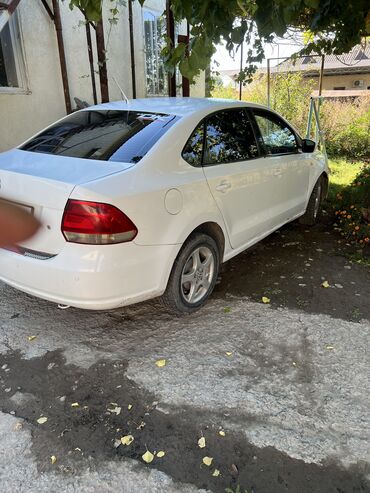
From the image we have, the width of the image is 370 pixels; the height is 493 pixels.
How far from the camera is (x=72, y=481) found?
6.43ft

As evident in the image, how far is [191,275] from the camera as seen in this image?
327 centimetres

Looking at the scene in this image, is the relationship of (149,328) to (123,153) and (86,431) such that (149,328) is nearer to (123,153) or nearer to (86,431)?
(86,431)

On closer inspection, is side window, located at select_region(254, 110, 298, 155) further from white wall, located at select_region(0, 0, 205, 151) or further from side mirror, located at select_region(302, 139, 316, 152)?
white wall, located at select_region(0, 0, 205, 151)

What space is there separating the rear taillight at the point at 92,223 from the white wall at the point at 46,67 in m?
4.75

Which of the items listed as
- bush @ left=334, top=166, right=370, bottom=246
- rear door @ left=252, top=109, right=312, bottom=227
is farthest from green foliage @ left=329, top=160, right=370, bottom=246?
rear door @ left=252, top=109, right=312, bottom=227

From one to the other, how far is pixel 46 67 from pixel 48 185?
5251mm

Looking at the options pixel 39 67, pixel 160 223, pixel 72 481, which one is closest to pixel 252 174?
pixel 160 223

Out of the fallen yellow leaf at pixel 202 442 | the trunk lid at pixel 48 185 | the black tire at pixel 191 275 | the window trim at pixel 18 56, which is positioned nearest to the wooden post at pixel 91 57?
the window trim at pixel 18 56

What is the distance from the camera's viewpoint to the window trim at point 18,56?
6.32 metres

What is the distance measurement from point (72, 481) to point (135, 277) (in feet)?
3.89

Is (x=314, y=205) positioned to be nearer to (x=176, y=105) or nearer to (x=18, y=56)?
(x=176, y=105)

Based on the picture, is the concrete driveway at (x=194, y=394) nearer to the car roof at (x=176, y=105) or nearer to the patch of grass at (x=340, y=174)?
the car roof at (x=176, y=105)

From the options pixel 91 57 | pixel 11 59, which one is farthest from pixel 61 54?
pixel 11 59

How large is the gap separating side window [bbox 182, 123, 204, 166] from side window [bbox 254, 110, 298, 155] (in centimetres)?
101
